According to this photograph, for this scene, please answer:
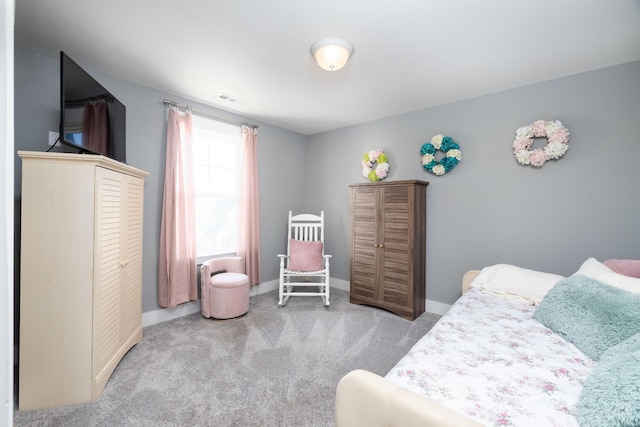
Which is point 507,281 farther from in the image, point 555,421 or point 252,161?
point 252,161

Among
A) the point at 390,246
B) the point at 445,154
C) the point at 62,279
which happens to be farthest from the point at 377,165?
the point at 62,279

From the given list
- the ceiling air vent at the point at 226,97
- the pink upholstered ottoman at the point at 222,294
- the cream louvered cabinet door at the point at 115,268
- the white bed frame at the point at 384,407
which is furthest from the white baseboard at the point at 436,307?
the ceiling air vent at the point at 226,97

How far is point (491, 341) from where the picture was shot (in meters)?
1.32

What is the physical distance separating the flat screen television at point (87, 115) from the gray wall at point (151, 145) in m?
0.32

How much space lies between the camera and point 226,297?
9.29 feet

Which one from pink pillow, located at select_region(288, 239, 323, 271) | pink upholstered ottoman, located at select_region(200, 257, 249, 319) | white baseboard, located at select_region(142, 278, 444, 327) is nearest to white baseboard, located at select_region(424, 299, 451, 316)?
white baseboard, located at select_region(142, 278, 444, 327)

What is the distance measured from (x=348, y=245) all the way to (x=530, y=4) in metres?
3.07

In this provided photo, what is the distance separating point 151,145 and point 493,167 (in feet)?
11.8

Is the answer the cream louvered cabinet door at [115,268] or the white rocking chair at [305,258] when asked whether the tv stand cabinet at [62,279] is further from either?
the white rocking chair at [305,258]

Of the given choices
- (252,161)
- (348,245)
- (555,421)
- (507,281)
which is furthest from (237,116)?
(555,421)

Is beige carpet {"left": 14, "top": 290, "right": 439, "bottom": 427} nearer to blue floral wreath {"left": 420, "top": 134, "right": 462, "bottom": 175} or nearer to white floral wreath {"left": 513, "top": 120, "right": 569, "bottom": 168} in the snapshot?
blue floral wreath {"left": 420, "top": 134, "right": 462, "bottom": 175}

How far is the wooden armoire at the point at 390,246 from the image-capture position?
294 cm

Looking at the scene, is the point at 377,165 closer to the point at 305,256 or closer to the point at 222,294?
the point at 305,256

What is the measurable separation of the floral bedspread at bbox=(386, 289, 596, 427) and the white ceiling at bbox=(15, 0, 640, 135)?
191 cm
